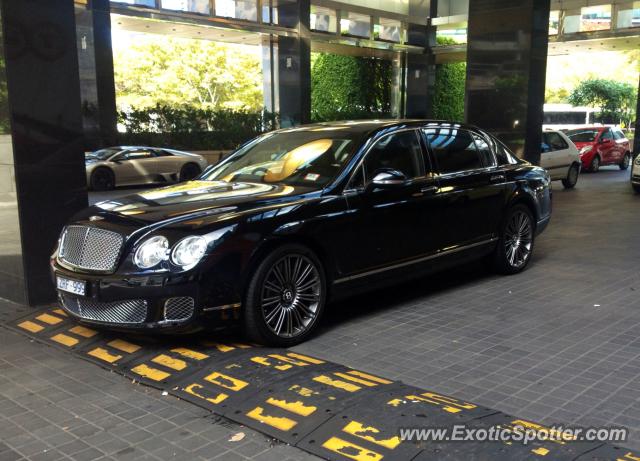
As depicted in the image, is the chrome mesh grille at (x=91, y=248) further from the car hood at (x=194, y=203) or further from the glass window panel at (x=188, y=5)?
the glass window panel at (x=188, y=5)

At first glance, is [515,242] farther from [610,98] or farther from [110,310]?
[610,98]

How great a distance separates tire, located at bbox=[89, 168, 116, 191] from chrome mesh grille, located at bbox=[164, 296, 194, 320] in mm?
9602

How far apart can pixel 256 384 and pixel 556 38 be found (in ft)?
70.7

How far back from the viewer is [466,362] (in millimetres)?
4590

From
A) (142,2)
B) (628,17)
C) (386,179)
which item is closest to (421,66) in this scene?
(628,17)

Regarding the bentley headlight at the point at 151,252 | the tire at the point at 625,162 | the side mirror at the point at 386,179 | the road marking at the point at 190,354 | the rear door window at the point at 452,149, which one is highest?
the rear door window at the point at 452,149

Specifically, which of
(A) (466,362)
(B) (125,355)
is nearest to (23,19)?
(B) (125,355)

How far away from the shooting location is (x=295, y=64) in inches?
795

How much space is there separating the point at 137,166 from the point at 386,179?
33.8ft

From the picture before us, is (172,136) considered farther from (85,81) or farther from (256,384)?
(256,384)

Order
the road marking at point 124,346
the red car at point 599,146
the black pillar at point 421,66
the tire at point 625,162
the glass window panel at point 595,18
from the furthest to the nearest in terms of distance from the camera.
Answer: the black pillar at point 421,66 < the tire at point 625,162 < the red car at point 599,146 < the glass window panel at point 595,18 < the road marking at point 124,346

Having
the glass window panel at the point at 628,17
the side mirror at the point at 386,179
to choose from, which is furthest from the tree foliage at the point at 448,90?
the side mirror at the point at 386,179

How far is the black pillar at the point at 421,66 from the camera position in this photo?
25.5m

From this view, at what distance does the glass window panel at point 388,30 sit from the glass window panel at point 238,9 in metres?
6.86
